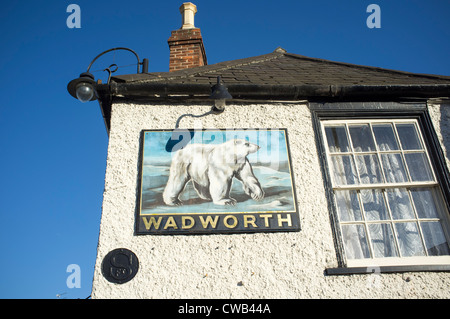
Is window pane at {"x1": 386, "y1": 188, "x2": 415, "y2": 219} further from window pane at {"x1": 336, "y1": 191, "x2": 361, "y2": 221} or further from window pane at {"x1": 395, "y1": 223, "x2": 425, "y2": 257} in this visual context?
window pane at {"x1": 336, "y1": 191, "x2": 361, "y2": 221}

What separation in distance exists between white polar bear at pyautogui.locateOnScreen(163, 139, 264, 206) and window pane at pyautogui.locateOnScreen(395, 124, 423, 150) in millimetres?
1954

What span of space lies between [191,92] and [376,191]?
104 inches

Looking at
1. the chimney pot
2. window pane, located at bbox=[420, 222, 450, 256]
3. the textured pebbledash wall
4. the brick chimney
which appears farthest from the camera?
the chimney pot

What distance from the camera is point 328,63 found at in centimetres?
651

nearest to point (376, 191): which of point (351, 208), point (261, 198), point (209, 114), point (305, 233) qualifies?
point (351, 208)

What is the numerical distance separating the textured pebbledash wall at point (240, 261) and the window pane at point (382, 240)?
11.6 inches

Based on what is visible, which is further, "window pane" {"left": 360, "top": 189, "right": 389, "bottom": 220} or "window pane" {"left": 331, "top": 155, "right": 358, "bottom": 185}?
"window pane" {"left": 331, "top": 155, "right": 358, "bottom": 185}

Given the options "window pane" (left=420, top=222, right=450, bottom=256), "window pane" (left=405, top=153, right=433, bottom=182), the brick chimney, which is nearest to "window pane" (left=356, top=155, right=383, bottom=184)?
"window pane" (left=405, top=153, right=433, bottom=182)

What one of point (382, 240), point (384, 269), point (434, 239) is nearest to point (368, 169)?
point (382, 240)

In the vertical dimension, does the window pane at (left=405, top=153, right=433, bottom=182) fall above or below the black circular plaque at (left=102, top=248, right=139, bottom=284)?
above

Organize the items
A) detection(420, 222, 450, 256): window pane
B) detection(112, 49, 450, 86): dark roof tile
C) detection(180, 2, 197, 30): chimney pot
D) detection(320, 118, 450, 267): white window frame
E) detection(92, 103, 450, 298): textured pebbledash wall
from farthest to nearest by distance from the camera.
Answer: detection(180, 2, 197, 30): chimney pot → detection(112, 49, 450, 86): dark roof tile → detection(420, 222, 450, 256): window pane → detection(320, 118, 450, 267): white window frame → detection(92, 103, 450, 298): textured pebbledash wall

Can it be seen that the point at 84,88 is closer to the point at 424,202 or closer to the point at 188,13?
the point at 188,13

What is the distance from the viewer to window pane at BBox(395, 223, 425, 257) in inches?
163
